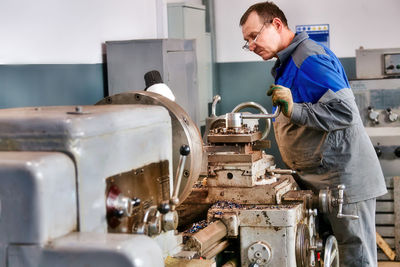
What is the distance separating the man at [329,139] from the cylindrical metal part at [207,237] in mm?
577

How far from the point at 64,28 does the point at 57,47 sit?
0.36 ft

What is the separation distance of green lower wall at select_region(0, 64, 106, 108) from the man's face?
3.20ft

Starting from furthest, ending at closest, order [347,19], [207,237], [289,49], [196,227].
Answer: [347,19]
[289,49]
[196,227]
[207,237]

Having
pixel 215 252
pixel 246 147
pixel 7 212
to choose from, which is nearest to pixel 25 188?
pixel 7 212

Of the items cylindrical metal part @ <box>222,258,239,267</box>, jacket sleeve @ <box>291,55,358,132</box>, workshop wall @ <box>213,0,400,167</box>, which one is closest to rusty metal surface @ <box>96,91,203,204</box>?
cylindrical metal part @ <box>222,258,239,267</box>

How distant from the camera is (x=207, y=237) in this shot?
150cm

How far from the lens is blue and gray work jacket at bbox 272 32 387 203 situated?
6.81 ft

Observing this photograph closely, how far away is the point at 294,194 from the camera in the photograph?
6.06 ft

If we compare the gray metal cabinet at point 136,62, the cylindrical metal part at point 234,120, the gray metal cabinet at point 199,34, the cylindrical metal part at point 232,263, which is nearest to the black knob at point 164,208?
the cylindrical metal part at point 232,263

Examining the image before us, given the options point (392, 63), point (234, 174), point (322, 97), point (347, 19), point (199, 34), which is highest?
point (347, 19)

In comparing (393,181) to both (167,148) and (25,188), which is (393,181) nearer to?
(167,148)

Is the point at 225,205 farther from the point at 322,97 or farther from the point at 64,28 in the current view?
the point at 64,28

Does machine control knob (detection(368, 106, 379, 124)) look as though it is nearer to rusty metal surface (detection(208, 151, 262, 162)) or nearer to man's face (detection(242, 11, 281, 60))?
man's face (detection(242, 11, 281, 60))

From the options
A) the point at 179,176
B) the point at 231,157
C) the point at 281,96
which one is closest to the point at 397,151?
the point at 281,96
